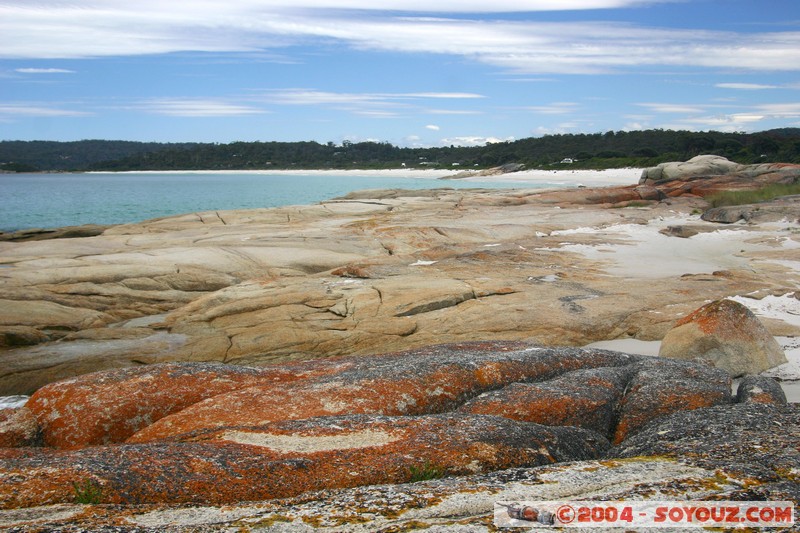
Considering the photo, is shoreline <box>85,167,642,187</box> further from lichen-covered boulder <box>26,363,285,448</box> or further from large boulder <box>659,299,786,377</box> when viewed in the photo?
lichen-covered boulder <box>26,363,285,448</box>

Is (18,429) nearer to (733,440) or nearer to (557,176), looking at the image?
(733,440)

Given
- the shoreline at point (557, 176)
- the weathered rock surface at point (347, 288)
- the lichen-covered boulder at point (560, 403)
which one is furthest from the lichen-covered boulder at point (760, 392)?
the shoreline at point (557, 176)

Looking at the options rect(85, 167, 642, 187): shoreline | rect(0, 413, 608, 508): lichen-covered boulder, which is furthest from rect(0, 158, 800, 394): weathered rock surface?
rect(85, 167, 642, 187): shoreline

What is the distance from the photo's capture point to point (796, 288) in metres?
16.1

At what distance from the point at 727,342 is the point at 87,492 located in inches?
393

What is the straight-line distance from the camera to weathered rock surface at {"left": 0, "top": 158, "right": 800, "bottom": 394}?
13922 millimetres

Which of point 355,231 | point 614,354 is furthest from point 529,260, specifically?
point 614,354

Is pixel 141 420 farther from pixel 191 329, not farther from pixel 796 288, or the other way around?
pixel 796 288

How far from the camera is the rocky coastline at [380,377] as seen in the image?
4.64 meters

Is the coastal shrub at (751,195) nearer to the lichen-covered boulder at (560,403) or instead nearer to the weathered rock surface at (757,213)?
the weathered rock surface at (757,213)

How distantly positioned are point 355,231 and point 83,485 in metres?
23.0

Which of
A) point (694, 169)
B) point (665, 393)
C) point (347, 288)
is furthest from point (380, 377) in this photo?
point (694, 169)

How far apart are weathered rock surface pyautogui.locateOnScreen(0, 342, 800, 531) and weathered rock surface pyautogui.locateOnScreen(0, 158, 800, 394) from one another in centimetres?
562

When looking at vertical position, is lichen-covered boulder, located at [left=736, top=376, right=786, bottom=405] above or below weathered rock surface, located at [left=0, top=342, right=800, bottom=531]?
below
